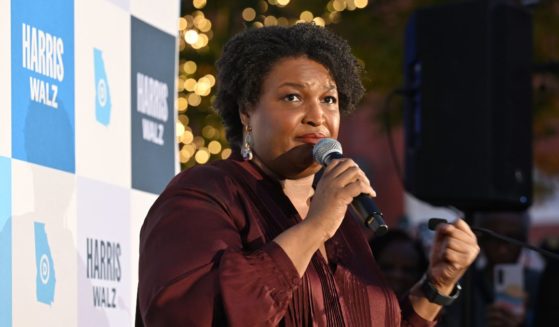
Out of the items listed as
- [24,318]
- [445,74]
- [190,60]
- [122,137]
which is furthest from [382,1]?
[24,318]

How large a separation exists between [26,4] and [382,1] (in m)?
8.84

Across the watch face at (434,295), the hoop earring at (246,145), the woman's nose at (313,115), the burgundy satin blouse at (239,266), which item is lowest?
the watch face at (434,295)

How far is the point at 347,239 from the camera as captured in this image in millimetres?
3824

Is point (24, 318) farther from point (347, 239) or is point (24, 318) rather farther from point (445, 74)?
point (445, 74)

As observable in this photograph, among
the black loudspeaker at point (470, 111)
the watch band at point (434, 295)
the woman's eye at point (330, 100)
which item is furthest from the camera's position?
the black loudspeaker at point (470, 111)

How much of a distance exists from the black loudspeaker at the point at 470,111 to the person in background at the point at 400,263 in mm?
308

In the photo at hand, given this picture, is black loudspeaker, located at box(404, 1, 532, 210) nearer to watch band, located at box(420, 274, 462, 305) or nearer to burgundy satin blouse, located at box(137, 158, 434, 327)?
watch band, located at box(420, 274, 462, 305)

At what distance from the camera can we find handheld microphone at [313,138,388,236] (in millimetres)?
3212

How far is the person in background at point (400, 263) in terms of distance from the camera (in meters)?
6.76

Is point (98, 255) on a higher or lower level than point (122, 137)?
lower

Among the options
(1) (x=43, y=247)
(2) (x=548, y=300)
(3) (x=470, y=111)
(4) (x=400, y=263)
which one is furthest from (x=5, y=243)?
(2) (x=548, y=300)

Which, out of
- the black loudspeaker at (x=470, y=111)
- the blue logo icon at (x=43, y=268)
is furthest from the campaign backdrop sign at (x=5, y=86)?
the black loudspeaker at (x=470, y=111)

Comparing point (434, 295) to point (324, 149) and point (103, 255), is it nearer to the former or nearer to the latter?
point (324, 149)

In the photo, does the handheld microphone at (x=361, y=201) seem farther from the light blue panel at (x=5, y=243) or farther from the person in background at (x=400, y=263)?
the person in background at (x=400, y=263)
